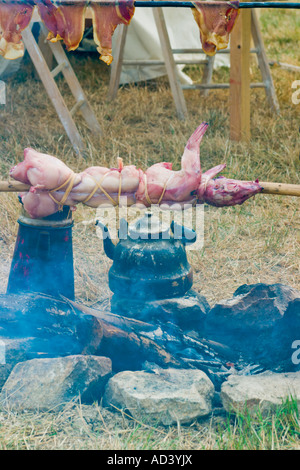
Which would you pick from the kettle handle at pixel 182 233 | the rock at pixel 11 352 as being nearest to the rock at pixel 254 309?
the kettle handle at pixel 182 233

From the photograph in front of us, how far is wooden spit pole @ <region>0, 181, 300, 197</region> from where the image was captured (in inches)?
91.8

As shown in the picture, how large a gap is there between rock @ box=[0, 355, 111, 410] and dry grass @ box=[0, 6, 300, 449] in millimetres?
56

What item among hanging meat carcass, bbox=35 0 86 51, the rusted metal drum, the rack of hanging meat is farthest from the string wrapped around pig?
hanging meat carcass, bbox=35 0 86 51

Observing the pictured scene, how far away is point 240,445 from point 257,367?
1.79ft

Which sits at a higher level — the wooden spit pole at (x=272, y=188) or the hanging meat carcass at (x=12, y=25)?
the hanging meat carcass at (x=12, y=25)

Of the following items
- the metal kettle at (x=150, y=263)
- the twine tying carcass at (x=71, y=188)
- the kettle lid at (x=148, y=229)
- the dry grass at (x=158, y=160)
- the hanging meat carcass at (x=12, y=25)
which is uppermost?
the hanging meat carcass at (x=12, y=25)

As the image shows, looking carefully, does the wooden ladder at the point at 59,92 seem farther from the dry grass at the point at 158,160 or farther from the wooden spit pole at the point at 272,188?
the wooden spit pole at the point at 272,188

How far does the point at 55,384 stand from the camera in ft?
7.09

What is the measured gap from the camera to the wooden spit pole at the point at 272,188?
2.33 m

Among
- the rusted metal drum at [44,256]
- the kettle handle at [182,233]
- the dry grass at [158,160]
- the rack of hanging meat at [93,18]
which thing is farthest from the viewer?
the kettle handle at [182,233]

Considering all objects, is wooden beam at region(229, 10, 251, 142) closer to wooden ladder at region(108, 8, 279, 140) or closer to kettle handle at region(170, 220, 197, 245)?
wooden ladder at region(108, 8, 279, 140)

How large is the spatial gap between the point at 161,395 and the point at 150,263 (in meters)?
0.73

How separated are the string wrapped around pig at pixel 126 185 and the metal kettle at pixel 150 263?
277mm

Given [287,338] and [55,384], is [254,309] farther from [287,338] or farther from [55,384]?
[55,384]
